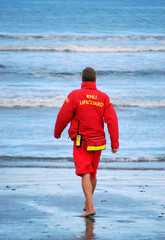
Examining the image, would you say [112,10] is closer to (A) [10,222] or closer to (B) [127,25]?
(B) [127,25]

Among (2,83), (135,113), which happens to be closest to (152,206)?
(135,113)

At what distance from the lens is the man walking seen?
14.9 ft

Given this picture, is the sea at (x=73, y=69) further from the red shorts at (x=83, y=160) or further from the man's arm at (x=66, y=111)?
the man's arm at (x=66, y=111)

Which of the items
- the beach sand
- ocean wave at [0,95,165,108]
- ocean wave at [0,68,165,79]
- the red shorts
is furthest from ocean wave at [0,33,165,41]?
the red shorts

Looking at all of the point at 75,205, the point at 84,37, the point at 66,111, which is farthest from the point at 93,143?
the point at 84,37

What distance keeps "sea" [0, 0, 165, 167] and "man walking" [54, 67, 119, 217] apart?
3228mm

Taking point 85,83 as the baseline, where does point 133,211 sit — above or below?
below

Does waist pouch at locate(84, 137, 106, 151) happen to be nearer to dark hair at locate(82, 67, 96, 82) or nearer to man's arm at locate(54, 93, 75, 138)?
man's arm at locate(54, 93, 75, 138)

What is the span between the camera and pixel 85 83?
462 centimetres

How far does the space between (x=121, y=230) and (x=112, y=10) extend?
56.6 metres

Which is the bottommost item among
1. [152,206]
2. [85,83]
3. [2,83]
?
[2,83]

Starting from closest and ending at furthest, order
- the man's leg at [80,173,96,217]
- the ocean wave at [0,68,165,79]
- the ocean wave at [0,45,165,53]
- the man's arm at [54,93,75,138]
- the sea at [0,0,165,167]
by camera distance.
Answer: the man's leg at [80,173,96,217] → the man's arm at [54,93,75,138] → the sea at [0,0,165,167] → the ocean wave at [0,68,165,79] → the ocean wave at [0,45,165,53]

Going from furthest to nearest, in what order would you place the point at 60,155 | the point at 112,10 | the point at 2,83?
the point at 112,10 < the point at 2,83 < the point at 60,155

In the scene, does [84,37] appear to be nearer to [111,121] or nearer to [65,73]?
[65,73]
